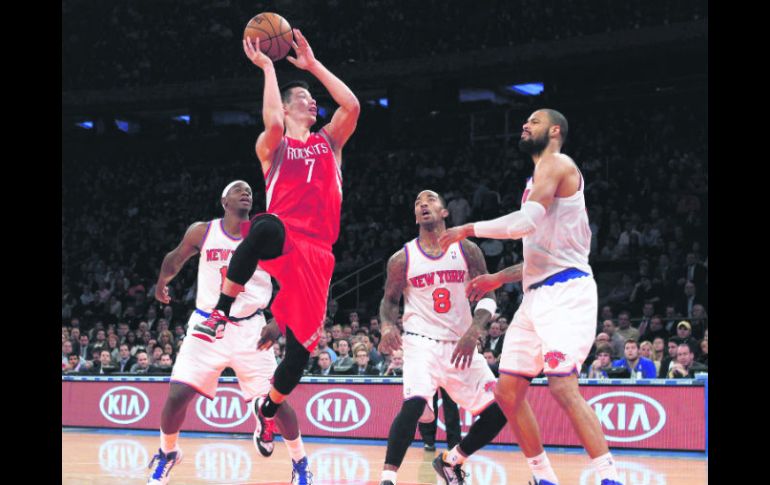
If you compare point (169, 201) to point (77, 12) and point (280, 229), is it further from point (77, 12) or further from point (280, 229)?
point (280, 229)

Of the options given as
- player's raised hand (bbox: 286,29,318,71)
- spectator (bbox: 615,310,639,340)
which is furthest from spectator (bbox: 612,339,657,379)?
player's raised hand (bbox: 286,29,318,71)

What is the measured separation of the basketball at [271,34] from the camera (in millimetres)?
6137

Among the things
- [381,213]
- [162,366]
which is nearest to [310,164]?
[162,366]

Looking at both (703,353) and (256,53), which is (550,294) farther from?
(703,353)

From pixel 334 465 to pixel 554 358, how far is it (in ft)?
14.2

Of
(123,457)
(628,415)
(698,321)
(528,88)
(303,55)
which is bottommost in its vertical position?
(123,457)

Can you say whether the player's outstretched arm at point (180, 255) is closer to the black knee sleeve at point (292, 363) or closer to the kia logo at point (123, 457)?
the black knee sleeve at point (292, 363)

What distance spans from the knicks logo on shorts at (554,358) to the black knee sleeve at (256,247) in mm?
1747

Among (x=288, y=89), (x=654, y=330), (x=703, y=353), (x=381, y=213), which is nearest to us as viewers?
(x=288, y=89)

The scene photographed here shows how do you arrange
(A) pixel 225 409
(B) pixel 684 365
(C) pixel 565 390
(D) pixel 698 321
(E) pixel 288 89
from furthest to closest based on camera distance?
(A) pixel 225 409, (D) pixel 698 321, (B) pixel 684 365, (E) pixel 288 89, (C) pixel 565 390

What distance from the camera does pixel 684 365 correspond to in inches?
431

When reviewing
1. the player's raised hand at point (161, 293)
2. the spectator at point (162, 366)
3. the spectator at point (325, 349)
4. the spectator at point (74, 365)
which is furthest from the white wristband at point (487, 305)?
the spectator at point (74, 365)

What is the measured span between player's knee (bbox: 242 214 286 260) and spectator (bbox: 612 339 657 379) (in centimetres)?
650
